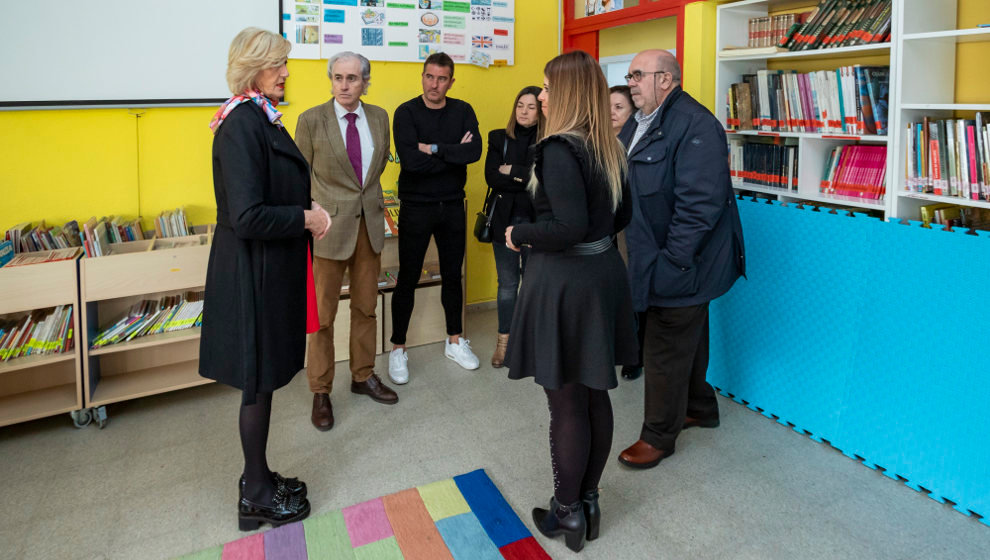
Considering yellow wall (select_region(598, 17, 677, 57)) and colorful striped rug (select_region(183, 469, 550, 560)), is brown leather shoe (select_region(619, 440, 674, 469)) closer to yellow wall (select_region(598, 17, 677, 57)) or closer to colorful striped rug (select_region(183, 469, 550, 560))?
colorful striped rug (select_region(183, 469, 550, 560))

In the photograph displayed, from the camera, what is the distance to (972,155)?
2662 millimetres

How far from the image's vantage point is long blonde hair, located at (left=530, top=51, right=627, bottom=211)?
79.0 inches

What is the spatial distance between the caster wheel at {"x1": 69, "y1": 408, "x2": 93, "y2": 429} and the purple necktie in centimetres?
162

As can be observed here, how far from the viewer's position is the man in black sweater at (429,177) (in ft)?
11.9

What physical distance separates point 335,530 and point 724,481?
4.83ft

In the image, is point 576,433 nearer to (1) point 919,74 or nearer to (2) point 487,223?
(2) point 487,223

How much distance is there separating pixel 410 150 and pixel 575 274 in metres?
1.79

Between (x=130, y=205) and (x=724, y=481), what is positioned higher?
(x=130, y=205)

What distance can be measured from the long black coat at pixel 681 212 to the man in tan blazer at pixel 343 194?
4.03 ft

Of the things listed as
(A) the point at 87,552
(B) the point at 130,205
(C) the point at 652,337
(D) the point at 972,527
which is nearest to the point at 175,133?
(B) the point at 130,205

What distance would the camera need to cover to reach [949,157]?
2.73 metres

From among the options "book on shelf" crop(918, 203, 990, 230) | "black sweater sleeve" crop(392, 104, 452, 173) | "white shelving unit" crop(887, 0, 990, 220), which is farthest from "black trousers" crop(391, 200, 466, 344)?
"book on shelf" crop(918, 203, 990, 230)

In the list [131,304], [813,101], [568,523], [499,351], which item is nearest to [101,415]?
[131,304]

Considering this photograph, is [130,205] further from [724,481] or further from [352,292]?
[724,481]
